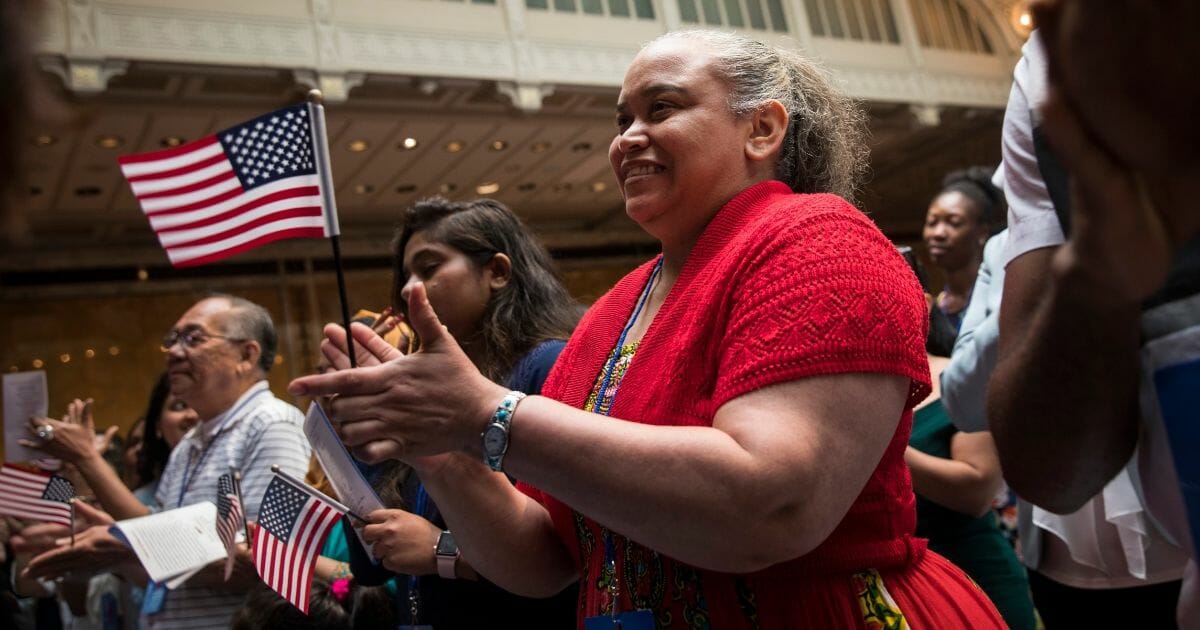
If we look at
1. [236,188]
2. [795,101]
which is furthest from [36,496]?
[795,101]

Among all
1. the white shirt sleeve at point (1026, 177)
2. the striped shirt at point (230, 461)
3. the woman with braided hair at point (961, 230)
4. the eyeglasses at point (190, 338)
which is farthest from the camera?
the woman with braided hair at point (961, 230)

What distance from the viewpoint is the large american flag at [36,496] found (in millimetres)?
3955

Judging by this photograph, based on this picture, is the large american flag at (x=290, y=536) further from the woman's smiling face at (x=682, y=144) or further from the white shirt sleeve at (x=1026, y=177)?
the white shirt sleeve at (x=1026, y=177)

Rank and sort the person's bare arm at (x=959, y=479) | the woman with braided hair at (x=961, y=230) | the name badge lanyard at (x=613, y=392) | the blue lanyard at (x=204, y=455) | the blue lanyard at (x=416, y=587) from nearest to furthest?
1. the name badge lanyard at (x=613, y=392)
2. the blue lanyard at (x=416, y=587)
3. the person's bare arm at (x=959, y=479)
4. the blue lanyard at (x=204, y=455)
5. the woman with braided hair at (x=961, y=230)

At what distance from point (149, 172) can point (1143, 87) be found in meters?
2.02

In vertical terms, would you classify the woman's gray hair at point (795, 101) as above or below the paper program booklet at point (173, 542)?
above

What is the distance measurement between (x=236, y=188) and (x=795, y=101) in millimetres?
1093

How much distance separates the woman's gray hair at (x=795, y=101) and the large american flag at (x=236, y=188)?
0.71 meters

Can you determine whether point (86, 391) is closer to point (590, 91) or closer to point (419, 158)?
point (419, 158)

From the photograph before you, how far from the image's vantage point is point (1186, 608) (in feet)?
3.35

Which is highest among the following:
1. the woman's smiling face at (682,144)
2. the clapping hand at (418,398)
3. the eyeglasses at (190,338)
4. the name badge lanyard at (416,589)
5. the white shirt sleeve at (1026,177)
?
the eyeglasses at (190,338)

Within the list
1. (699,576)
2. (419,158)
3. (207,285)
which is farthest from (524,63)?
(699,576)

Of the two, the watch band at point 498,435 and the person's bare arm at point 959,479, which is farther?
the person's bare arm at point 959,479

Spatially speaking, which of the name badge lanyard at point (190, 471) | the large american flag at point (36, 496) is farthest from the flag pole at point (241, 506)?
the large american flag at point (36, 496)
